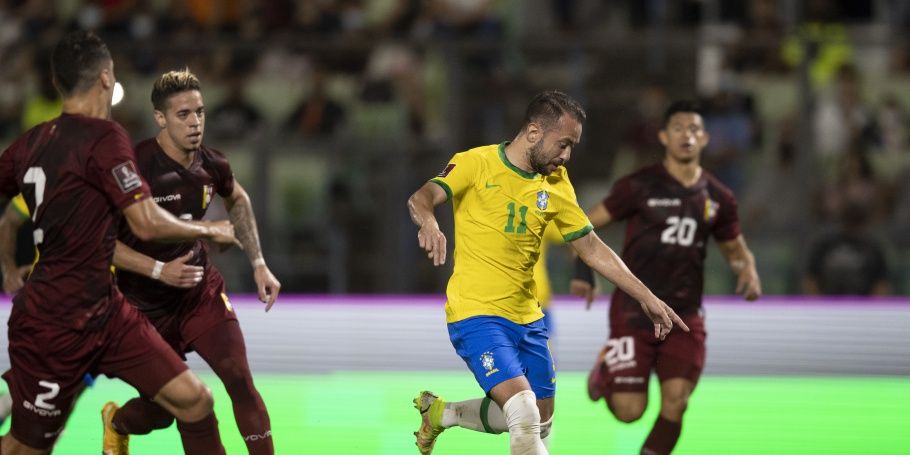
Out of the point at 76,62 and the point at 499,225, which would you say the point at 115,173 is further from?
the point at 499,225

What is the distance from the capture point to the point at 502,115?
13.4 metres

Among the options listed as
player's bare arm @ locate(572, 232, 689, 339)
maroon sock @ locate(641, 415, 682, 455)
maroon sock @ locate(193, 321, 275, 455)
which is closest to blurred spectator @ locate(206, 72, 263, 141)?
maroon sock @ locate(641, 415, 682, 455)

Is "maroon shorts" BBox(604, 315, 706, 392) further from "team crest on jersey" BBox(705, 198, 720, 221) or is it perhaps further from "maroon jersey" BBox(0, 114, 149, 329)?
"maroon jersey" BBox(0, 114, 149, 329)

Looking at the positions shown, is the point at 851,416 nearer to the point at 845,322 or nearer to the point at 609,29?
the point at 845,322

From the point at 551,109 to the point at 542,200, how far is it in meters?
0.45

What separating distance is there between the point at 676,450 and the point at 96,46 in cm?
458

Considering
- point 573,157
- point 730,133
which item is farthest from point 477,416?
point 573,157

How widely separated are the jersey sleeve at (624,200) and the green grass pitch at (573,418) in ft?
4.85

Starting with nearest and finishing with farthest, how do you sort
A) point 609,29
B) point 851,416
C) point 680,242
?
point 680,242 < point 851,416 < point 609,29

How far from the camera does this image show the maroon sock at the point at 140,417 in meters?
7.12

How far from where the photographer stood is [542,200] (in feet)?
21.5

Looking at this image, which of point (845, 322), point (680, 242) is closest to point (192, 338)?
point (680, 242)

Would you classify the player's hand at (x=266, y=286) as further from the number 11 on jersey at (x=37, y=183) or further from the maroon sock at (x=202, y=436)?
the number 11 on jersey at (x=37, y=183)

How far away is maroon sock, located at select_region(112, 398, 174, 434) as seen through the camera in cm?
712
